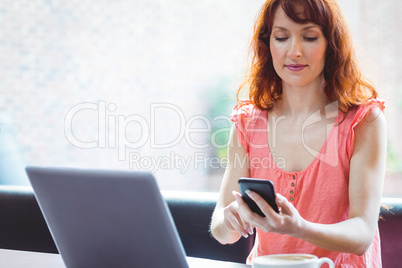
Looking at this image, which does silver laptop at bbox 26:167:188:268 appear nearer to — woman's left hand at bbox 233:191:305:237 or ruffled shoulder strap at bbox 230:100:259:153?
woman's left hand at bbox 233:191:305:237

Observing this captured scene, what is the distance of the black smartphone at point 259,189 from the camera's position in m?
0.80

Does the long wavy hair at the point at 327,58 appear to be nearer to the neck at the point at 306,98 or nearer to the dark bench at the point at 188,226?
the neck at the point at 306,98

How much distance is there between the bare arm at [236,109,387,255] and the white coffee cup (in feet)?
0.24

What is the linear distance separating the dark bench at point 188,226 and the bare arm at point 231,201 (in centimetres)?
34

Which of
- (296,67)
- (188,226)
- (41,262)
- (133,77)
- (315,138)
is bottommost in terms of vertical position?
(133,77)

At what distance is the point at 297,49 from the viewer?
122cm

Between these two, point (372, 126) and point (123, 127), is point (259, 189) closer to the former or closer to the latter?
point (372, 126)

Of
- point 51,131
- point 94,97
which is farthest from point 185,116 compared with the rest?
point 51,131

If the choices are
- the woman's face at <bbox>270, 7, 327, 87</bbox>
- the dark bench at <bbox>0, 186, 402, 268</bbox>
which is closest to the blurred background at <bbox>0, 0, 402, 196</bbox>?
the dark bench at <bbox>0, 186, 402, 268</bbox>

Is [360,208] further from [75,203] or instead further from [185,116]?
[185,116]

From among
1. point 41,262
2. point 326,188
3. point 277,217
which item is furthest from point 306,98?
point 41,262

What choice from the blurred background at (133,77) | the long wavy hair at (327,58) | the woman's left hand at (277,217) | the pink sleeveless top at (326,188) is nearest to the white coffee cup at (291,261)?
the woman's left hand at (277,217)

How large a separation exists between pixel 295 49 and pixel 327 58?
0.12m

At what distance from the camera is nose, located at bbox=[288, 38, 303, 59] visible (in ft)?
4.00
